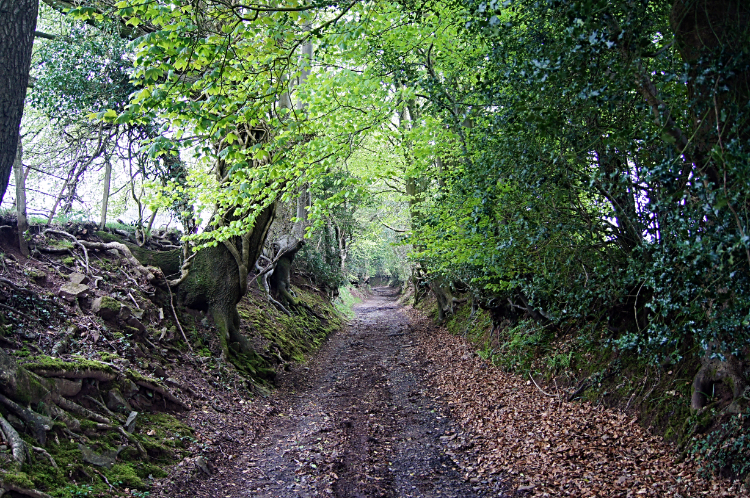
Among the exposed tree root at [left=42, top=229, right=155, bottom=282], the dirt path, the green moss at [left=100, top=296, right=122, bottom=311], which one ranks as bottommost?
the dirt path

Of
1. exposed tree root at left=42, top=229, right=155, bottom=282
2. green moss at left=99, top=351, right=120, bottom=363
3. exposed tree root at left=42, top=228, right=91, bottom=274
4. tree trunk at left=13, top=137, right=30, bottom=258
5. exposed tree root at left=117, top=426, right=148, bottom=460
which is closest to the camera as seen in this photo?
exposed tree root at left=117, top=426, right=148, bottom=460

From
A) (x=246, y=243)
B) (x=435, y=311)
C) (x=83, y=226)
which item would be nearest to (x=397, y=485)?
(x=246, y=243)

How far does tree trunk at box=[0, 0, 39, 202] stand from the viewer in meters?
4.34

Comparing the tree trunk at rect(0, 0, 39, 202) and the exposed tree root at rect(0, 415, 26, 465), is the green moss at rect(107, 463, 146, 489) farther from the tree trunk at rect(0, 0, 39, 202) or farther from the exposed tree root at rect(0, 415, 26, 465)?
the tree trunk at rect(0, 0, 39, 202)

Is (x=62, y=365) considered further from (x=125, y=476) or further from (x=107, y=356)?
(x=125, y=476)

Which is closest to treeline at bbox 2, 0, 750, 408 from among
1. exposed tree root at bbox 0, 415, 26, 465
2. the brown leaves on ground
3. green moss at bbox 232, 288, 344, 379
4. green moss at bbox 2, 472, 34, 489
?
the brown leaves on ground

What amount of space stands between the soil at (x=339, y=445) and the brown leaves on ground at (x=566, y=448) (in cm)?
43

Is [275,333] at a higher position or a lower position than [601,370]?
lower

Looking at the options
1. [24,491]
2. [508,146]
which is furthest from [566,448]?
[24,491]

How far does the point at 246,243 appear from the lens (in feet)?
35.8

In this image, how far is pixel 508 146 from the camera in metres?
5.96

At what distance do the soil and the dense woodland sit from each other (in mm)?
2125

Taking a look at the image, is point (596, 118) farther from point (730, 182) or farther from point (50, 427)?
point (50, 427)

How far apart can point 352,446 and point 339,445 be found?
0.68 ft
